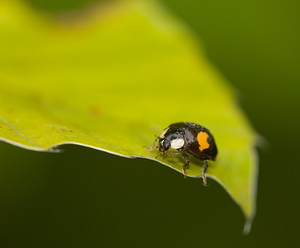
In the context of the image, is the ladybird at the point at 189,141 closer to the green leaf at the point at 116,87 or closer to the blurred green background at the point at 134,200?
the green leaf at the point at 116,87

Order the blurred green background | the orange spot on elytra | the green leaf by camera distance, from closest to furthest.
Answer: the green leaf
the orange spot on elytra
the blurred green background

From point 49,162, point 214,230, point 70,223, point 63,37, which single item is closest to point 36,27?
point 63,37

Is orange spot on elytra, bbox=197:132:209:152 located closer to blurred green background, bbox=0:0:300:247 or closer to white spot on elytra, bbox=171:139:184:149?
white spot on elytra, bbox=171:139:184:149

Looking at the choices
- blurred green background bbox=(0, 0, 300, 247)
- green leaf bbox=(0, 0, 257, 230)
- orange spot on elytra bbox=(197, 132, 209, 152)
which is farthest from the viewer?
blurred green background bbox=(0, 0, 300, 247)

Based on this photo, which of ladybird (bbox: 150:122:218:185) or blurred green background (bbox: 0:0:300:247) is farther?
blurred green background (bbox: 0:0:300:247)

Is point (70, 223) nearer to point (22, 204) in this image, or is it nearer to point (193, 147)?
point (22, 204)

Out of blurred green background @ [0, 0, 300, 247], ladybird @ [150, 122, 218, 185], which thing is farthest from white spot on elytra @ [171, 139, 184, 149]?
blurred green background @ [0, 0, 300, 247]

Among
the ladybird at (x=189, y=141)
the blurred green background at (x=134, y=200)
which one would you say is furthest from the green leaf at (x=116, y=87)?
the blurred green background at (x=134, y=200)

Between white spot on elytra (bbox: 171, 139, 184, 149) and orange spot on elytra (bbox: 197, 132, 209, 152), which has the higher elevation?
orange spot on elytra (bbox: 197, 132, 209, 152)
